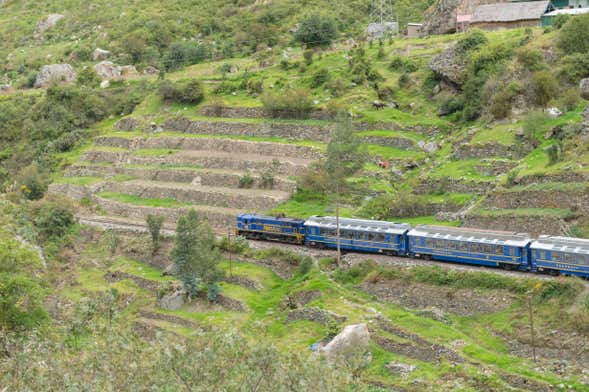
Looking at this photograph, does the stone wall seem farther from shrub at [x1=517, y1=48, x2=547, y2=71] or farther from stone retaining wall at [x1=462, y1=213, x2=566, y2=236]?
stone retaining wall at [x1=462, y1=213, x2=566, y2=236]

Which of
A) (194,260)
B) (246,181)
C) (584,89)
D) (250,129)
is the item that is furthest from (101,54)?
(584,89)

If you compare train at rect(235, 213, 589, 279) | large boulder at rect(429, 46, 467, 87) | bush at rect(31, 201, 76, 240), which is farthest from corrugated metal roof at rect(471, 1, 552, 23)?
bush at rect(31, 201, 76, 240)

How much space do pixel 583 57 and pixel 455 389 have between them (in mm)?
36911

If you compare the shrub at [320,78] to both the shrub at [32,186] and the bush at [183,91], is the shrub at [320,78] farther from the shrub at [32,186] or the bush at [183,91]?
the shrub at [32,186]

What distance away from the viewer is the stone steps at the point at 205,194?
6069cm

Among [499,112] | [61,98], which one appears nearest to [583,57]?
[499,112]

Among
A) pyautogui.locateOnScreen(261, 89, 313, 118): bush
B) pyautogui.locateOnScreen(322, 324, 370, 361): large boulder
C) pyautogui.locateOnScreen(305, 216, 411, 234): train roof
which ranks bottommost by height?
pyautogui.locateOnScreen(322, 324, 370, 361): large boulder

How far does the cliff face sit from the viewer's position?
8131 cm

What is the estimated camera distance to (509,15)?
77.5 metres

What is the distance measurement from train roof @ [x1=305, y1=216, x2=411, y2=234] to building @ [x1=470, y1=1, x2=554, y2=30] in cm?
3597

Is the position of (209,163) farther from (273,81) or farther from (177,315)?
(177,315)

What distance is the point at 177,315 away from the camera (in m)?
47.4

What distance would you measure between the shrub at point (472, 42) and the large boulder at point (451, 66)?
611mm

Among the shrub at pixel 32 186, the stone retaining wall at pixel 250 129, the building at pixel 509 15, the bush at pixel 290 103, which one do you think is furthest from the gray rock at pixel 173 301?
the building at pixel 509 15
